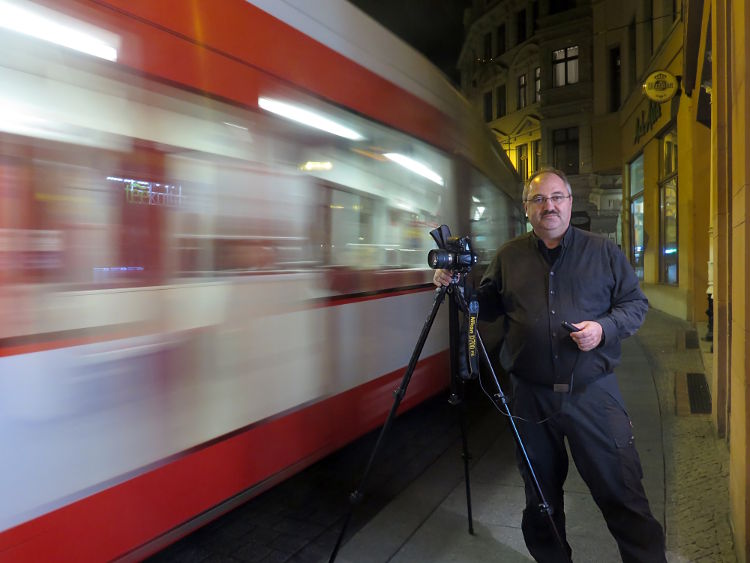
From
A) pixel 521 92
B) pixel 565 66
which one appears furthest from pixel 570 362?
pixel 521 92

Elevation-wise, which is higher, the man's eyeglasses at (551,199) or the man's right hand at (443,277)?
the man's eyeglasses at (551,199)

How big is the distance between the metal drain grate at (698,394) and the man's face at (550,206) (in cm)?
366

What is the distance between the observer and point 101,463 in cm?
224

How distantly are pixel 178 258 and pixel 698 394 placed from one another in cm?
540

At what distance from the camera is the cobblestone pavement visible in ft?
9.75

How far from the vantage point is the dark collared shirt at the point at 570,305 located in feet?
8.11

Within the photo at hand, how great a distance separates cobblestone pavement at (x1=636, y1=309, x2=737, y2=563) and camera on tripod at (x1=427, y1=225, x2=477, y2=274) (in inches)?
71.9

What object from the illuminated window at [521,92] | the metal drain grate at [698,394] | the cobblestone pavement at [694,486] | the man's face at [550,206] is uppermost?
the illuminated window at [521,92]

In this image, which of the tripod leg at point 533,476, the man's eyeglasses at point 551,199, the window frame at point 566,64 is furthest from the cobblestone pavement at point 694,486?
the window frame at point 566,64

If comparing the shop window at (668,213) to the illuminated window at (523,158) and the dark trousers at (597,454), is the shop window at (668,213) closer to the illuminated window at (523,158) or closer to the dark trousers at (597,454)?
the dark trousers at (597,454)

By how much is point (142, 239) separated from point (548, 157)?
105ft

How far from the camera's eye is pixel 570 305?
2496mm

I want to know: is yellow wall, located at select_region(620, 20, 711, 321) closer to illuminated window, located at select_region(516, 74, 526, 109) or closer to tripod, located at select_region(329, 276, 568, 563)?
tripod, located at select_region(329, 276, 568, 563)

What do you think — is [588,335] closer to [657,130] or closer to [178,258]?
[178,258]
